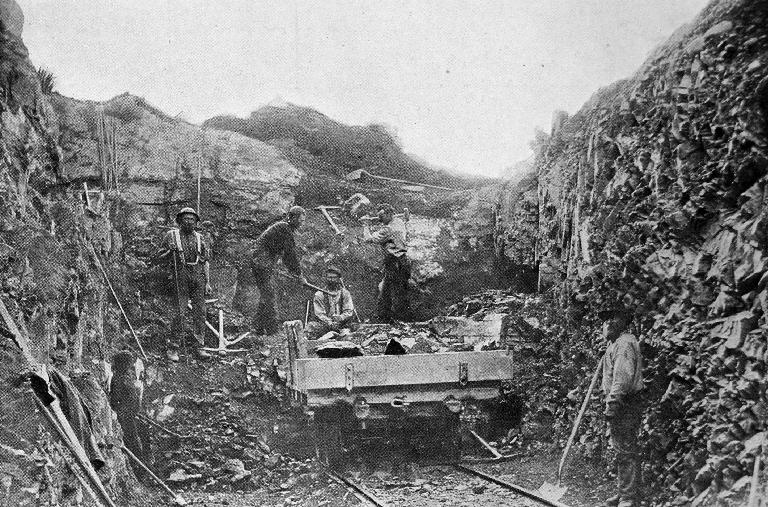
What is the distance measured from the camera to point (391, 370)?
5.69m

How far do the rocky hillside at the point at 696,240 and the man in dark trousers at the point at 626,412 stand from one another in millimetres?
101

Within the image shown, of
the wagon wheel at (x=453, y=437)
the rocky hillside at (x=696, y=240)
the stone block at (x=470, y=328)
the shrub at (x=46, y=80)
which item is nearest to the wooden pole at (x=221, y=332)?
the stone block at (x=470, y=328)

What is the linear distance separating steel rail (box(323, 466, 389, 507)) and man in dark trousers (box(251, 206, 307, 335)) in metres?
1.78

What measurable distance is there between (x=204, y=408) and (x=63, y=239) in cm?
217

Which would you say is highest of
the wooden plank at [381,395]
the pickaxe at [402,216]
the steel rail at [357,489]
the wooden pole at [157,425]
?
the pickaxe at [402,216]

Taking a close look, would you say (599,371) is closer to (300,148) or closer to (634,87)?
(634,87)

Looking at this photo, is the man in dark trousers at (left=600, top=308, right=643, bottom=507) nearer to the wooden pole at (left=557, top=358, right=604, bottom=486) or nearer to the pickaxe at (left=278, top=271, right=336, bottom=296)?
the wooden pole at (left=557, top=358, right=604, bottom=486)

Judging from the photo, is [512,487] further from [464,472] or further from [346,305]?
[346,305]

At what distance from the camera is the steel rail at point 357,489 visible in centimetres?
514

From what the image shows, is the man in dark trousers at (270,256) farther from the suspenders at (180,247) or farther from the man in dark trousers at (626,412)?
the man in dark trousers at (626,412)

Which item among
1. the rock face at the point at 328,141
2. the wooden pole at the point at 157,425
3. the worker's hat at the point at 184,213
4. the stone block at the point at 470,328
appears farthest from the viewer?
the stone block at the point at 470,328

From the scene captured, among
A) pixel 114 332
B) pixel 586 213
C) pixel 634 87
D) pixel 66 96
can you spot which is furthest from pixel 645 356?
pixel 66 96

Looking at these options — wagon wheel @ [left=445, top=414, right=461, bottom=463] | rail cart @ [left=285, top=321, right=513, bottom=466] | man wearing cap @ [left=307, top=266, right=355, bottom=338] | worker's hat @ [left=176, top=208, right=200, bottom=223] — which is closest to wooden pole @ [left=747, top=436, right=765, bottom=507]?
rail cart @ [left=285, top=321, right=513, bottom=466]

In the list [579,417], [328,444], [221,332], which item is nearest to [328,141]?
[221,332]
